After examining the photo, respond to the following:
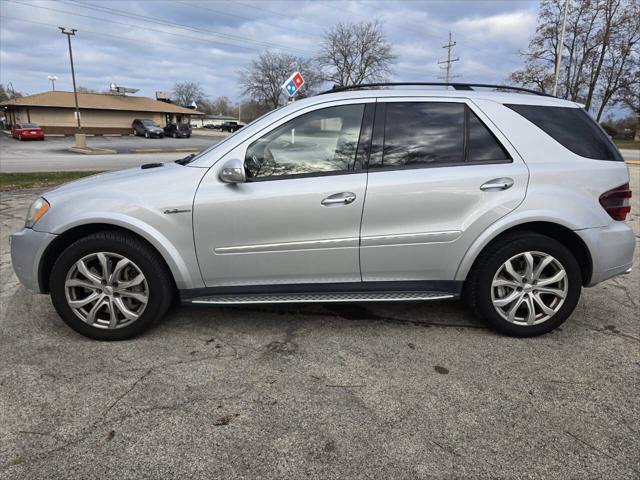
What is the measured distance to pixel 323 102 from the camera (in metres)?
3.20

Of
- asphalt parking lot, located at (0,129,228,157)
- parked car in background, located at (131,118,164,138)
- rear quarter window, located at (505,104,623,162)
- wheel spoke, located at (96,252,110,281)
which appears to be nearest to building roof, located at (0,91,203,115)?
parked car in background, located at (131,118,164,138)

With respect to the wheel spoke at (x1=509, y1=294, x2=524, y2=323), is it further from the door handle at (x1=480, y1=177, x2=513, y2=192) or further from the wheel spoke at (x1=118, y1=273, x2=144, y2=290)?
the wheel spoke at (x1=118, y1=273, x2=144, y2=290)

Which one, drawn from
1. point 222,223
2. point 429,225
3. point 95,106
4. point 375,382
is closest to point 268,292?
point 222,223

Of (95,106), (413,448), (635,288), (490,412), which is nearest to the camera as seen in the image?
(413,448)

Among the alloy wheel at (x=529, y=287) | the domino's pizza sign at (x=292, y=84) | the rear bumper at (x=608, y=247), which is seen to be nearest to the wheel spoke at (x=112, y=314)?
the alloy wheel at (x=529, y=287)

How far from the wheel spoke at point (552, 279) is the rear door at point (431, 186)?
592mm

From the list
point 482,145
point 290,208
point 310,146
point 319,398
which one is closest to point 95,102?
point 310,146

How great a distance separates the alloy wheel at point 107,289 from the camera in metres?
3.06

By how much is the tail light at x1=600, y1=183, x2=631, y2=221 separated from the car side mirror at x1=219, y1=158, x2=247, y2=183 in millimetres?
2545

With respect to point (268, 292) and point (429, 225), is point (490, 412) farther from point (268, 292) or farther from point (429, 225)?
point (268, 292)

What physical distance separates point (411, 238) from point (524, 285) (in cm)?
91

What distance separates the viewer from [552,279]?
3184 millimetres

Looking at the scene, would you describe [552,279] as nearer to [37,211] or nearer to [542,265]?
[542,265]

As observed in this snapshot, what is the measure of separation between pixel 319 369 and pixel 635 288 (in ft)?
11.3
